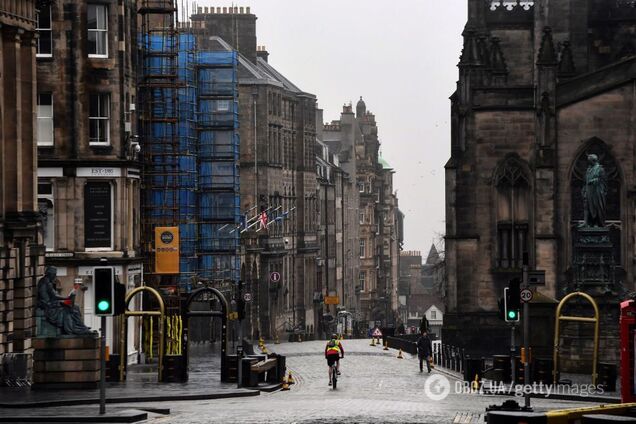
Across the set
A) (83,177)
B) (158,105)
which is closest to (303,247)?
(158,105)

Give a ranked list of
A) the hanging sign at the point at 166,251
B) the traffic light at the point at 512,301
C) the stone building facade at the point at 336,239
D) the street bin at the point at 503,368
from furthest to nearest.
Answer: the stone building facade at the point at 336,239, the hanging sign at the point at 166,251, the street bin at the point at 503,368, the traffic light at the point at 512,301

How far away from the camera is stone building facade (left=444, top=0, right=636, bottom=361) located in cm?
6906

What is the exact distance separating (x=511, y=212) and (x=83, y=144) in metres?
20.7

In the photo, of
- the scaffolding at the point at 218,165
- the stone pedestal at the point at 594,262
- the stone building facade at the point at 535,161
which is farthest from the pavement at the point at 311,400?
the scaffolding at the point at 218,165

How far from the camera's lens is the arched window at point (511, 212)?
2835 inches

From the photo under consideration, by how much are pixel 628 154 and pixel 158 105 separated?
57.8 ft

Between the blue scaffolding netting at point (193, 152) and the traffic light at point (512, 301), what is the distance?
101 feet

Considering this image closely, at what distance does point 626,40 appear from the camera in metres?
78.8

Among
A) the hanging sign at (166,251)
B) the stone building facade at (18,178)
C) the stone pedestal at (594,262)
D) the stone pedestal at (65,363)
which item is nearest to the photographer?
the stone pedestal at (65,363)

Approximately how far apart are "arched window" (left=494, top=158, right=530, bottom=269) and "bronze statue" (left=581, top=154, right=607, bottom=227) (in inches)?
639

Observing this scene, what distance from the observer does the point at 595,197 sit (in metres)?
54.6

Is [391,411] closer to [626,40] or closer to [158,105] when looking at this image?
[158,105]

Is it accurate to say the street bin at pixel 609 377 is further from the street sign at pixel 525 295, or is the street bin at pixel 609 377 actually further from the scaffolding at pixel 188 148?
the scaffolding at pixel 188 148

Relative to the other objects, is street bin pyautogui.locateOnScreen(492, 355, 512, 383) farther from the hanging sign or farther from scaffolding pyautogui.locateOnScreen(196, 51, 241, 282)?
scaffolding pyautogui.locateOnScreen(196, 51, 241, 282)
